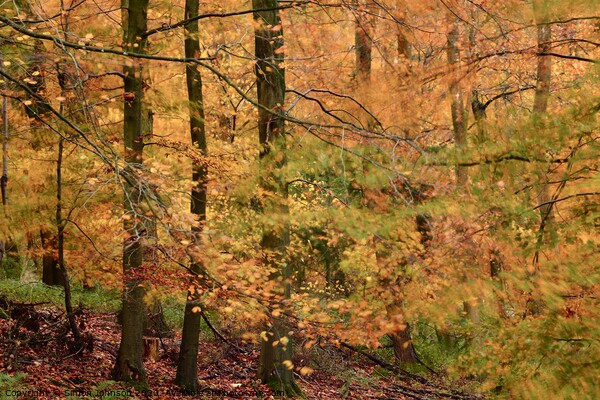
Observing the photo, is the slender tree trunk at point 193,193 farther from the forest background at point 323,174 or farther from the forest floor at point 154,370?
the forest floor at point 154,370

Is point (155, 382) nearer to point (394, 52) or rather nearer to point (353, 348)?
point (353, 348)

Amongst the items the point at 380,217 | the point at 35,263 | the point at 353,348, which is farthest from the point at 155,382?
the point at 35,263

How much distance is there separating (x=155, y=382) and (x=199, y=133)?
3.68m

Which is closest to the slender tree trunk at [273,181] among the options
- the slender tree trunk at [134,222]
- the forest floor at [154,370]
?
the forest floor at [154,370]

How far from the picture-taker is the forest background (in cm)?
514

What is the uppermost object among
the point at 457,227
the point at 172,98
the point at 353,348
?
the point at 172,98

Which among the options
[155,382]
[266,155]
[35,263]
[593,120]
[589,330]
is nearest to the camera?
[589,330]

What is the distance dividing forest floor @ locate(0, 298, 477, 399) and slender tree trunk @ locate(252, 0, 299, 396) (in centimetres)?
37

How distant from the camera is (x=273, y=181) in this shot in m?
8.59

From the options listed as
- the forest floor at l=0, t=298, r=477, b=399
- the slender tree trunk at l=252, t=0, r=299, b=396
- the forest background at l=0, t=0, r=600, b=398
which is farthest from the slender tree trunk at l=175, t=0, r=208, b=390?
the slender tree trunk at l=252, t=0, r=299, b=396

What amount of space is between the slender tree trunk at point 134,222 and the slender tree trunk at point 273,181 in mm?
1620

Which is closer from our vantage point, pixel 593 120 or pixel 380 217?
pixel 593 120

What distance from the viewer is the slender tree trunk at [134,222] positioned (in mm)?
7758

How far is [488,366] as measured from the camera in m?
6.67
